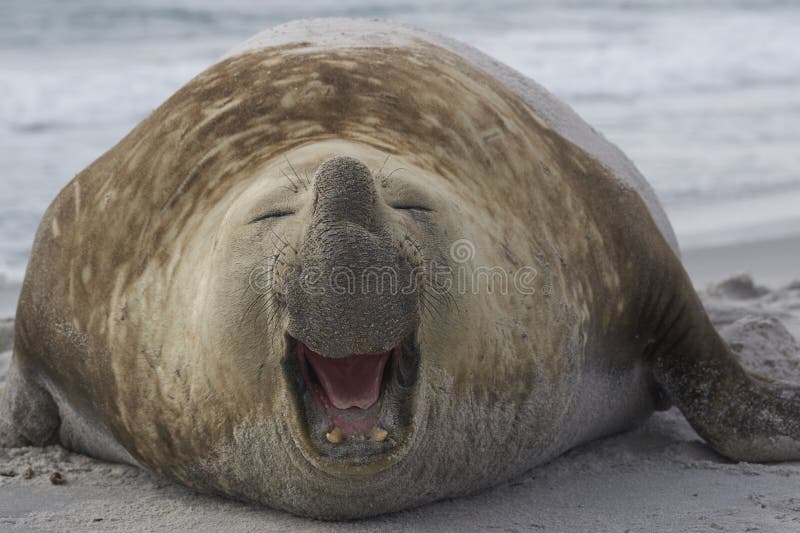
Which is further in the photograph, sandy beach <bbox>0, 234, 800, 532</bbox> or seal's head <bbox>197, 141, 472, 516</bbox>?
sandy beach <bbox>0, 234, 800, 532</bbox>

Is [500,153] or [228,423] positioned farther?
[500,153]

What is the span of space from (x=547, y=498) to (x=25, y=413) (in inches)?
70.3

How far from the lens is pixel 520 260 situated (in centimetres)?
347

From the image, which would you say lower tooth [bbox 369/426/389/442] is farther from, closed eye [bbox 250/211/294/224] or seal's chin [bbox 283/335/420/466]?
closed eye [bbox 250/211/294/224]

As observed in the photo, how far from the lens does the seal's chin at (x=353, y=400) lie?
2.74 meters

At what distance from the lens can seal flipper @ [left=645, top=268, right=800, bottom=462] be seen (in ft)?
13.2

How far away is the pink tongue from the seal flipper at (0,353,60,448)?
1.71 metres

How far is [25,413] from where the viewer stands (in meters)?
4.18

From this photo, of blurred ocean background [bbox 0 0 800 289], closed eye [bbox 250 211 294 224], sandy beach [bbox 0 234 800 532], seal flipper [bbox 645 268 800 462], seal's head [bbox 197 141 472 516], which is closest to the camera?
seal's head [bbox 197 141 472 516]

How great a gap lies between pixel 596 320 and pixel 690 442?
2.18 feet

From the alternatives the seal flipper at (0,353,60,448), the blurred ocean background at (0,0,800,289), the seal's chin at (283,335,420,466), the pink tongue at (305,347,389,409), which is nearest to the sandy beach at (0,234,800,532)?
the seal flipper at (0,353,60,448)

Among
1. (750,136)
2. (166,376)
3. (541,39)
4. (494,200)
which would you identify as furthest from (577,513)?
(541,39)

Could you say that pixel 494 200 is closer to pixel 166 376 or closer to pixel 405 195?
pixel 405 195

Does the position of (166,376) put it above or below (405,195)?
below
